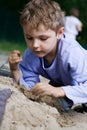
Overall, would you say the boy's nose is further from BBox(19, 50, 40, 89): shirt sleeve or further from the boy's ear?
BBox(19, 50, 40, 89): shirt sleeve

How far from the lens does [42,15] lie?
14.3 feet

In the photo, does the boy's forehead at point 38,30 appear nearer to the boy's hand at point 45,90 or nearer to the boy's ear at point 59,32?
the boy's ear at point 59,32

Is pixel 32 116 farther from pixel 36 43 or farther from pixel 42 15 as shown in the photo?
pixel 42 15

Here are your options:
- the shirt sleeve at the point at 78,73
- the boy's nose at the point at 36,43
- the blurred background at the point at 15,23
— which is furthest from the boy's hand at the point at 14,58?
the blurred background at the point at 15,23

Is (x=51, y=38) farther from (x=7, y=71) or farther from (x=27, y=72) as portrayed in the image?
(x=7, y=71)

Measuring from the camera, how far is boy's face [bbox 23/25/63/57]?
4.29 meters

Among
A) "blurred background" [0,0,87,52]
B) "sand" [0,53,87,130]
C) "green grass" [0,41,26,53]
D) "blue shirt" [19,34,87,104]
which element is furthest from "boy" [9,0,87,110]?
"blurred background" [0,0,87,52]

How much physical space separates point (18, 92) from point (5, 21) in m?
15.0

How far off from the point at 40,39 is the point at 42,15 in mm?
198

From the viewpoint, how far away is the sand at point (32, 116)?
388 cm

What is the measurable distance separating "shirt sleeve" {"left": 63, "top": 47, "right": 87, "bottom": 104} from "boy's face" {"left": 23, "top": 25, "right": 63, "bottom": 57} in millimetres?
207

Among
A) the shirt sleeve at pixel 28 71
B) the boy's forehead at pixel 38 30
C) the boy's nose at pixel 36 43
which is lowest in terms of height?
the shirt sleeve at pixel 28 71

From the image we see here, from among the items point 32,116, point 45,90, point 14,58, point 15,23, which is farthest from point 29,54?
point 15,23

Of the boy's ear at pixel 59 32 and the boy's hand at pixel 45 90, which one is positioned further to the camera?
the boy's ear at pixel 59 32
